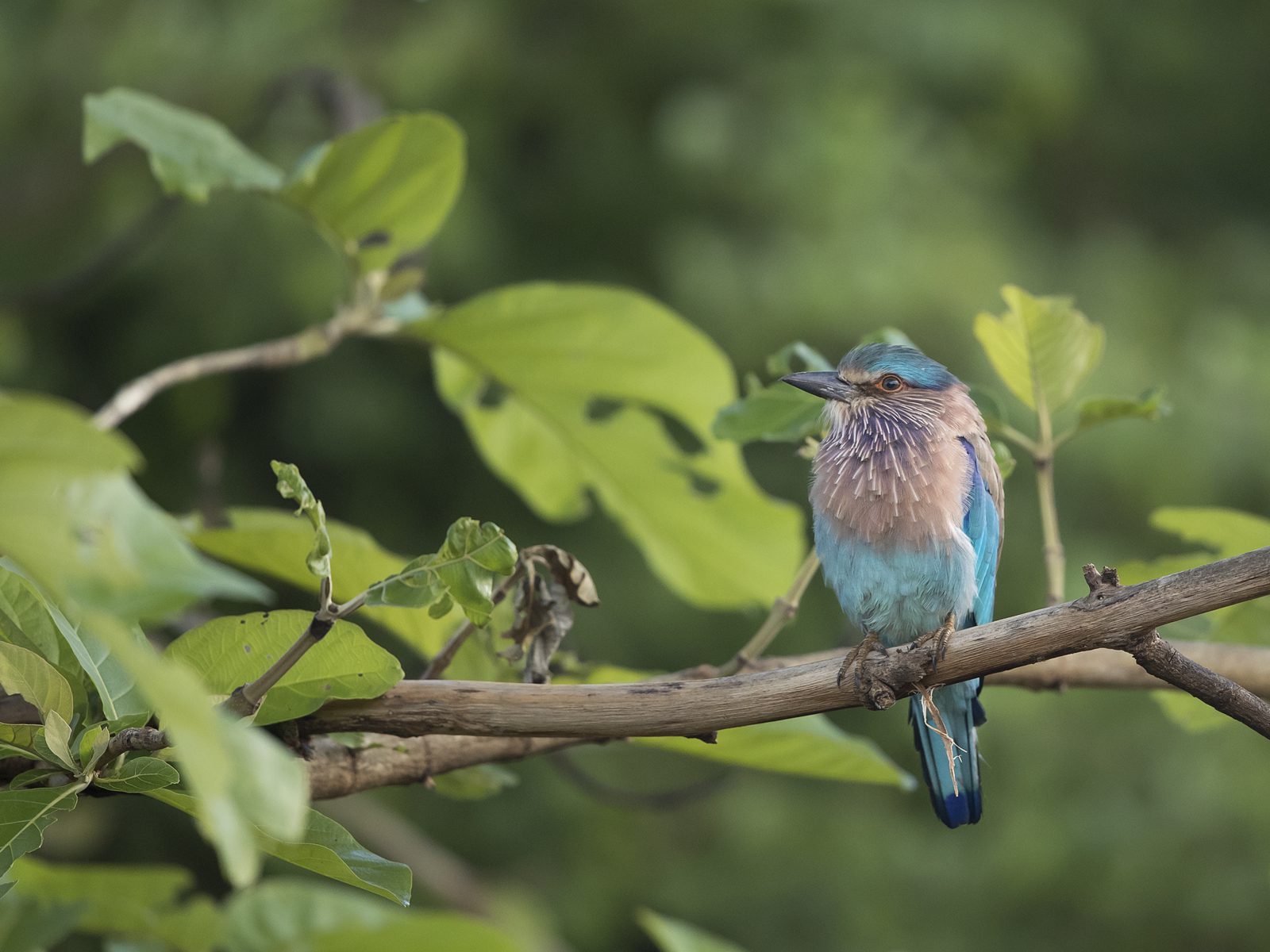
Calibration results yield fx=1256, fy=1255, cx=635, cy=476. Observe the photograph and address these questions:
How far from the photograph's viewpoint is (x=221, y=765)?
521 mm

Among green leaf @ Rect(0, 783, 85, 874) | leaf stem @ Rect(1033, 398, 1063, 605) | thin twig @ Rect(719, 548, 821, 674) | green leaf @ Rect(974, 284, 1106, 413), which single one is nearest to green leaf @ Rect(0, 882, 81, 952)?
green leaf @ Rect(0, 783, 85, 874)

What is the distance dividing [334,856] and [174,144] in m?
0.99

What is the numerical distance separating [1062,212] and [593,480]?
4.88m

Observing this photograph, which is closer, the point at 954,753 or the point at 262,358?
the point at 954,753

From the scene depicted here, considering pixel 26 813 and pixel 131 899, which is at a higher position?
pixel 26 813

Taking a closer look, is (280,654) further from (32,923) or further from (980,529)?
(980,529)

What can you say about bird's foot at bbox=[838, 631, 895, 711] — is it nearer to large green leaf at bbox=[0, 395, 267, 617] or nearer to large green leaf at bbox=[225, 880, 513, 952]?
large green leaf at bbox=[225, 880, 513, 952]

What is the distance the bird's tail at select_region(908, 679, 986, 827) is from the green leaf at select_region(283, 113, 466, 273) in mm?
926

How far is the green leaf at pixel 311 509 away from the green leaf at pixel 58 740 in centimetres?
22

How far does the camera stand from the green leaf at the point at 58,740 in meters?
0.90

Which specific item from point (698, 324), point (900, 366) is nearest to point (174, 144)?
point (900, 366)

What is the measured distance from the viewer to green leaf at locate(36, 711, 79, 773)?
2.95 feet

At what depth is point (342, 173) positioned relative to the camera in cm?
163

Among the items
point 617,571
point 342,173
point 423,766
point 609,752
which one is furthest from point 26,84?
point 423,766
